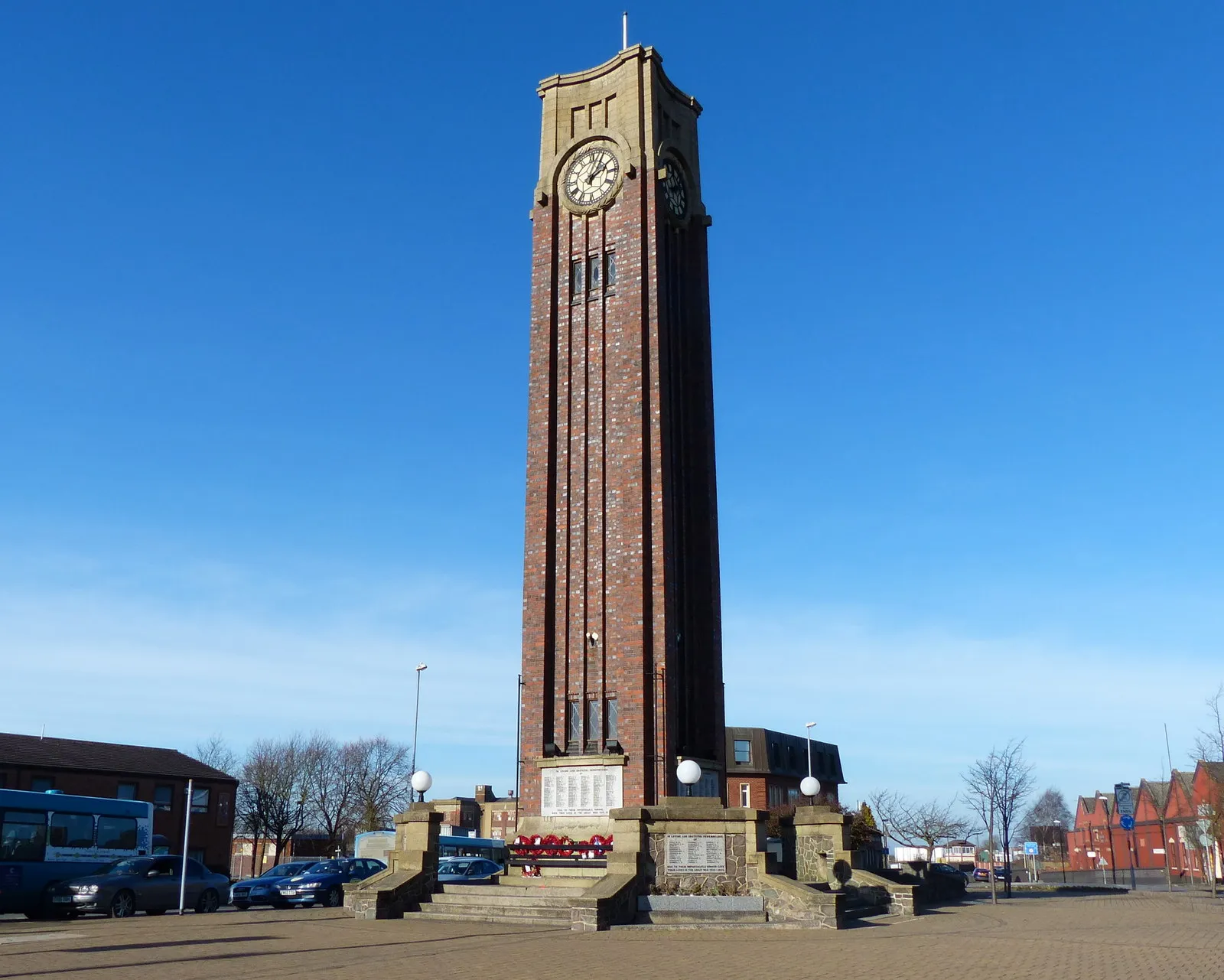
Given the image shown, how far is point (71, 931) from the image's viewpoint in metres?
21.3

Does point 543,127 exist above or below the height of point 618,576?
→ above

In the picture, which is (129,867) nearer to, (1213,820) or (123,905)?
(123,905)

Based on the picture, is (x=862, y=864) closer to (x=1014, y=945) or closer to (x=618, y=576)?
(x=618, y=576)

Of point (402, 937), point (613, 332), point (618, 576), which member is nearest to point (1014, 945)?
point (402, 937)

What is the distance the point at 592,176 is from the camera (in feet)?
123

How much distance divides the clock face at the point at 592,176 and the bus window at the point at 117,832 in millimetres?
24104

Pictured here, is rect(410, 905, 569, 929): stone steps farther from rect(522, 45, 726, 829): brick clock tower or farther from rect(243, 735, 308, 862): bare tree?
rect(243, 735, 308, 862): bare tree

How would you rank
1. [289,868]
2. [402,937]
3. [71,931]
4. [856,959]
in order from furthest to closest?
[289,868] < [71,931] < [402,937] < [856,959]

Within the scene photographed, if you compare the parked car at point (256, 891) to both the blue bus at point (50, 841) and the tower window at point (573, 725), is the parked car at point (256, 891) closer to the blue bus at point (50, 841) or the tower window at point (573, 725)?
the blue bus at point (50, 841)

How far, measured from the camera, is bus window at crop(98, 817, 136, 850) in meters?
30.1

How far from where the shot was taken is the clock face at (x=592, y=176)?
37094 millimetres

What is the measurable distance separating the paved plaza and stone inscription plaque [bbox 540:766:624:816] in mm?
7548

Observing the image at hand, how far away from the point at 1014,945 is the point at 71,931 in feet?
58.8

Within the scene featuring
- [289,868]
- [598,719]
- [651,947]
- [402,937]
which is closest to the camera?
[651,947]
